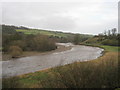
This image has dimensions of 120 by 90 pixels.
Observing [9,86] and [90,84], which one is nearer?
[9,86]

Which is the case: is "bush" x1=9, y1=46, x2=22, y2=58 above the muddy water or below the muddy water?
above

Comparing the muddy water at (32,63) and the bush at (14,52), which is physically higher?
the bush at (14,52)

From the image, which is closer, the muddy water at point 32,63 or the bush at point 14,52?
the muddy water at point 32,63

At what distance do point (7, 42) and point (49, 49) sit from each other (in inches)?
522

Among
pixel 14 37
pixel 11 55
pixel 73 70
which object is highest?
pixel 14 37

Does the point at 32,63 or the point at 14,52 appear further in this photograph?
the point at 14,52

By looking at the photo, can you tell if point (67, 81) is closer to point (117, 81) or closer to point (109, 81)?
point (109, 81)

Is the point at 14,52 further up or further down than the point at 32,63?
further up

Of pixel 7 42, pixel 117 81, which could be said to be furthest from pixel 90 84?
pixel 7 42

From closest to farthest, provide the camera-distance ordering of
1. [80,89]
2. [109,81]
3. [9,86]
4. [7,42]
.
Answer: [9,86] < [80,89] < [109,81] < [7,42]

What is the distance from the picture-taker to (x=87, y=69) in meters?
5.87

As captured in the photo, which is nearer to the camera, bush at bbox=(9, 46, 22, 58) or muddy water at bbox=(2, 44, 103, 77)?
muddy water at bbox=(2, 44, 103, 77)

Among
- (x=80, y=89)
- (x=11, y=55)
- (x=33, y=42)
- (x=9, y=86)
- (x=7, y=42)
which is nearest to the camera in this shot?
(x=9, y=86)

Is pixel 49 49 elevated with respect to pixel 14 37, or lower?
lower
